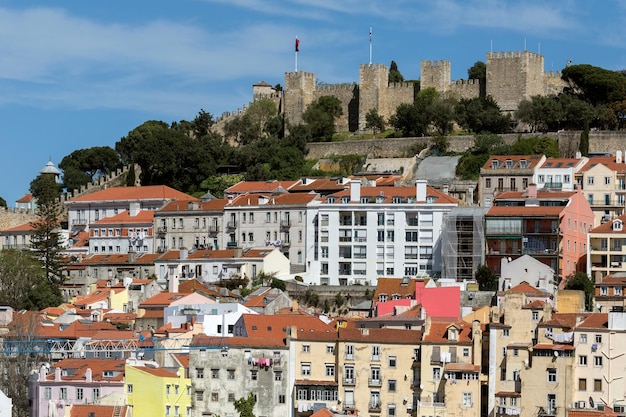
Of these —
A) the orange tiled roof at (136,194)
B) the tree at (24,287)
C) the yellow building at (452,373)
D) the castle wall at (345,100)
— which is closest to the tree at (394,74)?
the castle wall at (345,100)

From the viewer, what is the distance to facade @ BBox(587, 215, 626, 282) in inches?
2657

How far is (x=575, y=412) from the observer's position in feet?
168

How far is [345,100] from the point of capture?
9862cm

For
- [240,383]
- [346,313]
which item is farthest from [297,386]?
[346,313]

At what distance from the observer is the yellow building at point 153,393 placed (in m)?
54.2

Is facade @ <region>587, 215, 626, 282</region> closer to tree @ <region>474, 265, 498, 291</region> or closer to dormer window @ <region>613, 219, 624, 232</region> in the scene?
dormer window @ <region>613, 219, 624, 232</region>

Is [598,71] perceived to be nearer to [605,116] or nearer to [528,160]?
[605,116]

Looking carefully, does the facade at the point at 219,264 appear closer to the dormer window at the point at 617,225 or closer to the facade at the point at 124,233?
the facade at the point at 124,233

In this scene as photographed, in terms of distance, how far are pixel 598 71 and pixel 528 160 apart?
14776 millimetres

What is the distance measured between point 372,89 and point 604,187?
25.0m

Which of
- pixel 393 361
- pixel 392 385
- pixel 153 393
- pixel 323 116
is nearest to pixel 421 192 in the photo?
pixel 393 361

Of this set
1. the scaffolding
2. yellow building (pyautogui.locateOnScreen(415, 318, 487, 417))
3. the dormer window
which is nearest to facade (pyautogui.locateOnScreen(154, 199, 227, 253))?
the scaffolding

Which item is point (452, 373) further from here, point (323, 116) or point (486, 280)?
point (323, 116)

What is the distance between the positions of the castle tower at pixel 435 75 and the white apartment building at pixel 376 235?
20.6m
